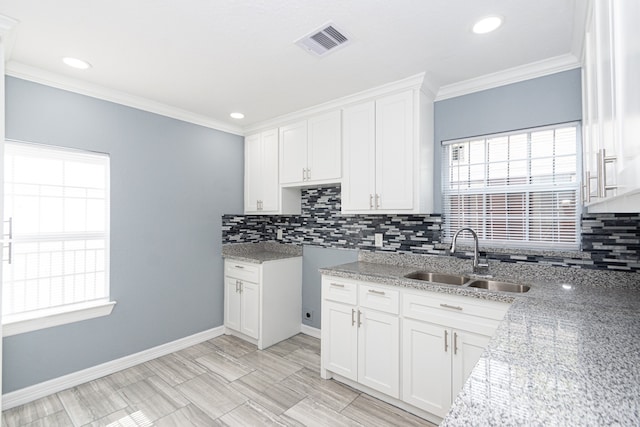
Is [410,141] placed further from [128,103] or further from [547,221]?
[128,103]

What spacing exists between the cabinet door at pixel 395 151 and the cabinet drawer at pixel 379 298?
2.34 ft

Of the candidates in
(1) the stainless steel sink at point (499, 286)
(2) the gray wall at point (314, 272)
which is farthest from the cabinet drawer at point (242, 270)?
(1) the stainless steel sink at point (499, 286)

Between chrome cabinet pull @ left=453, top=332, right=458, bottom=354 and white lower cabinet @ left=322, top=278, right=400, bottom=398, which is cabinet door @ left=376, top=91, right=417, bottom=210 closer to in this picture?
white lower cabinet @ left=322, top=278, right=400, bottom=398

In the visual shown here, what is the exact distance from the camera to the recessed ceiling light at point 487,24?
1788 mm

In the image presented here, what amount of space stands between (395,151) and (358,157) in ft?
1.18

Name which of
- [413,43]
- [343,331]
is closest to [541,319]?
[343,331]

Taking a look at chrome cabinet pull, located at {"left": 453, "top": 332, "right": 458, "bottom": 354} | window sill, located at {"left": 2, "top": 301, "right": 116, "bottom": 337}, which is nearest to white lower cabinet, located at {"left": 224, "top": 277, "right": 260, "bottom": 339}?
window sill, located at {"left": 2, "top": 301, "right": 116, "bottom": 337}

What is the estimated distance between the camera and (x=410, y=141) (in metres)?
2.59

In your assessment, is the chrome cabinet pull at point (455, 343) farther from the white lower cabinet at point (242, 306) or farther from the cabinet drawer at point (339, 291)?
the white lower cabinet at point (242, 306)

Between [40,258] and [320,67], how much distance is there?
8.70ft

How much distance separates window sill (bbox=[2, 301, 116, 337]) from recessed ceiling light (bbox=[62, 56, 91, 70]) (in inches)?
75.2

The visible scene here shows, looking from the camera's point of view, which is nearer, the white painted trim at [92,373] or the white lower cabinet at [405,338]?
the white lower cabinet at [405,338]

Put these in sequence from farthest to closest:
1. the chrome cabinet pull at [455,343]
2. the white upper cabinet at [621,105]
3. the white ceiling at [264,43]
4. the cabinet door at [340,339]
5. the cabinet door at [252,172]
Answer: the cabinet door at [252,172] → the cabinet door at [340,339] → the chrome cabinet pull at [455,343] → the white ceiling at [264,43] → the white upper cabinet at [621,105]

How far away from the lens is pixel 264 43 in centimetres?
204
